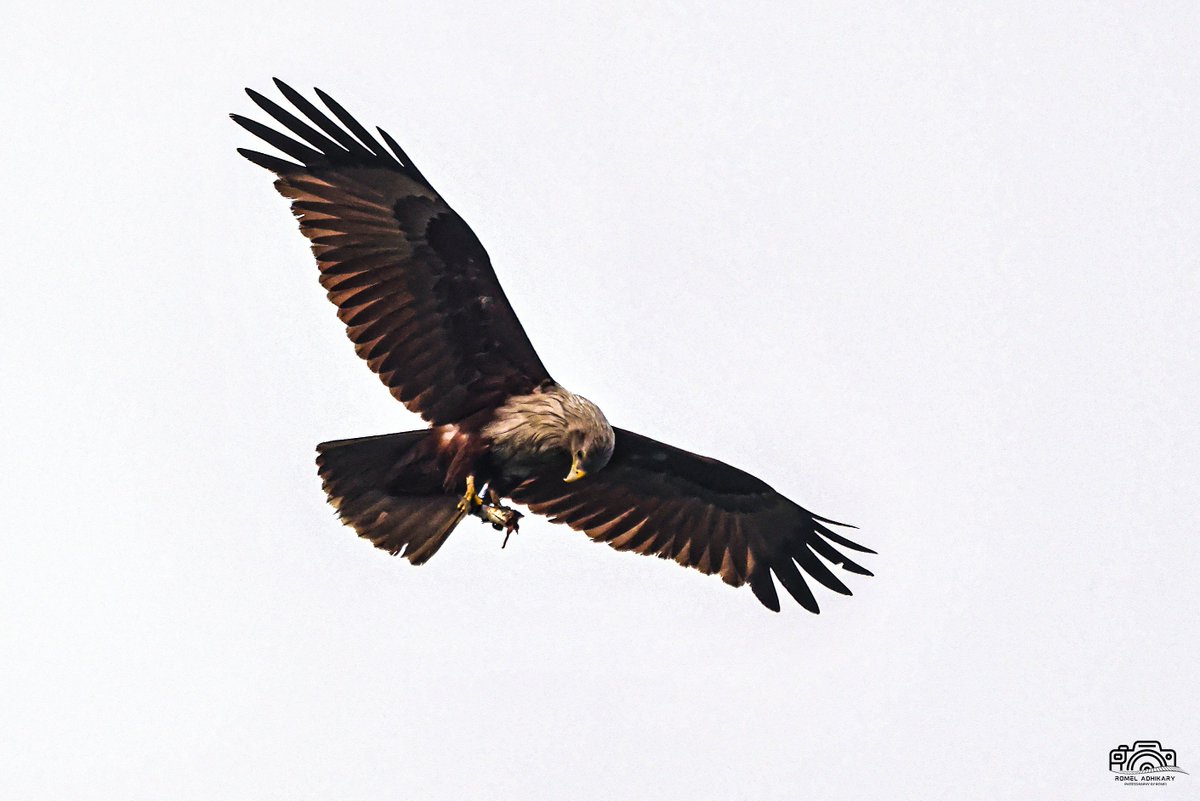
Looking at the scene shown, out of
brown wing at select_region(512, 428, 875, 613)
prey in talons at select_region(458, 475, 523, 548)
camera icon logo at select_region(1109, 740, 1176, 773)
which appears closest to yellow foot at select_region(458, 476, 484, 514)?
prey in talons at select_region(458, 475, 523, 548)

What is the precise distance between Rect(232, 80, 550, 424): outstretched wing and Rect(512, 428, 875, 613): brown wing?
1.31m

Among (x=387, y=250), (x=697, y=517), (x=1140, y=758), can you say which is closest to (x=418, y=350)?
(x=387, y=250)

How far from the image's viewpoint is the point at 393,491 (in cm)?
1256

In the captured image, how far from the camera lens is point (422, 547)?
12578mm

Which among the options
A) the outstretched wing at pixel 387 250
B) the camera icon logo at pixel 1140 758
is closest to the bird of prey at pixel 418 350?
the outstretched wing at pixel 387 250

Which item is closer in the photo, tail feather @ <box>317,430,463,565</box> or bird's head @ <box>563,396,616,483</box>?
bird's head @ <box>563,396,616,483</box>

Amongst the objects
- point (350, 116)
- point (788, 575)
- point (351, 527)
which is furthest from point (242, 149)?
point (788, 575)

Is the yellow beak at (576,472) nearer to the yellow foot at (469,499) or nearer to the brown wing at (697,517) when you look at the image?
the yellow foot at (469,499)

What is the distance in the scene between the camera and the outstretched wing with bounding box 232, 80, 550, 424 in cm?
1233

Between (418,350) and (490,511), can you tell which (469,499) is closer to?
(490,511)

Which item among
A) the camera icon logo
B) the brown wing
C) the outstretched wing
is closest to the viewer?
the outstretched wing

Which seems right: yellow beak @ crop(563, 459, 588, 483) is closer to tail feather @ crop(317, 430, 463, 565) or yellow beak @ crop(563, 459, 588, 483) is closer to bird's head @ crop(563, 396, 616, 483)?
bird's head @ crop(563, 396, 616, 483)

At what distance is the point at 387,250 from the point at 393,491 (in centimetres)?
155

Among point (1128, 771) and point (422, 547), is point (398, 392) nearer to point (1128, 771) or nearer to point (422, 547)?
point (422, 547)
